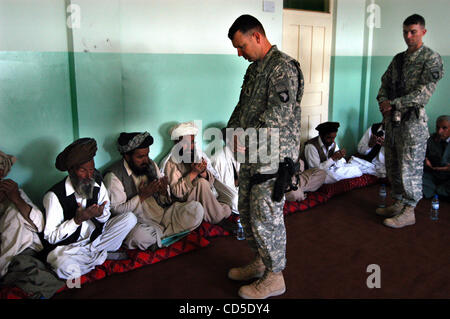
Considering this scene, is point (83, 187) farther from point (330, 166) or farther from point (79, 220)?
point (330, 166)

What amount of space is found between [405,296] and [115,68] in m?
3.09

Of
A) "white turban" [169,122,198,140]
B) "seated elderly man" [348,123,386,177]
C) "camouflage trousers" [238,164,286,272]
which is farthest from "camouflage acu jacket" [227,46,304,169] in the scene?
"seated elderly man" [348,123,386,177]

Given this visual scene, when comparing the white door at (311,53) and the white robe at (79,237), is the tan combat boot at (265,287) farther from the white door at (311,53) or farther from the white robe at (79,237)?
the white door at (311,53)

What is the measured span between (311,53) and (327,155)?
145cm

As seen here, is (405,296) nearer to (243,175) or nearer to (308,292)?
(308,292)

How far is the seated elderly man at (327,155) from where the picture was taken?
5.11m

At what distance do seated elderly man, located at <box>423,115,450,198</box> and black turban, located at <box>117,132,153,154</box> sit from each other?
133 inches

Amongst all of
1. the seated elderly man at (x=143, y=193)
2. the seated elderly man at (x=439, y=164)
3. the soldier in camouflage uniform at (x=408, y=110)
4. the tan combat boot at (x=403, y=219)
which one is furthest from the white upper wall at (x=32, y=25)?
the seated elderly man at (x=439, y=164)

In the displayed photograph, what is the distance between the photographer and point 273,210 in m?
2.57

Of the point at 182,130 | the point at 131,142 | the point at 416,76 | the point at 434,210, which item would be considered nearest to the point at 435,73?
the point at 416,76

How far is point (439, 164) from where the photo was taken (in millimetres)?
4895

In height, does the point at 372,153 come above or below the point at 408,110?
below

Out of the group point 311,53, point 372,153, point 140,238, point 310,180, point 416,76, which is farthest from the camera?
point 372,153
